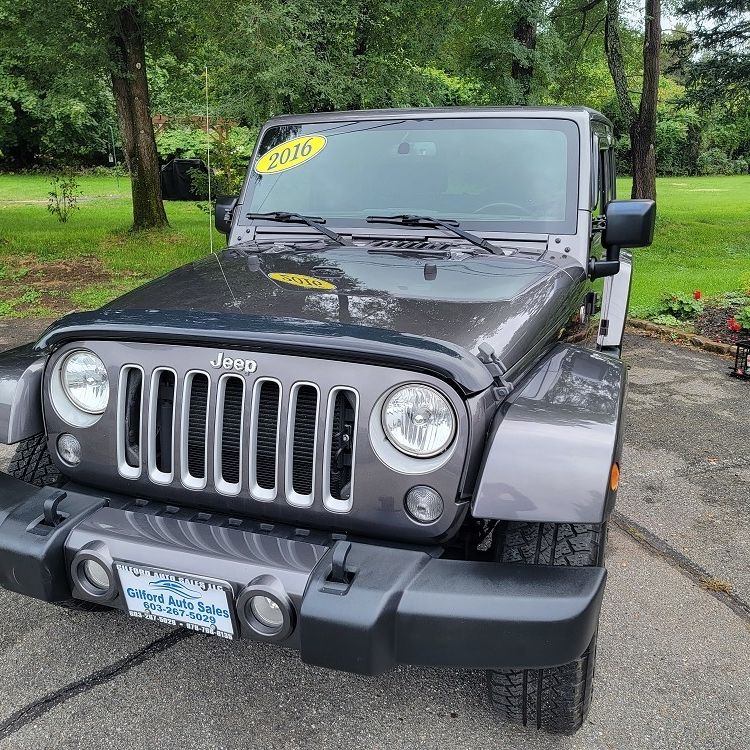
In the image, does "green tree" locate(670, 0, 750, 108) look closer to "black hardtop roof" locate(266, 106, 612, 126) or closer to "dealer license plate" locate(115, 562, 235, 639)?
"black hardtop roof" locate(266, 106, 612, 126)

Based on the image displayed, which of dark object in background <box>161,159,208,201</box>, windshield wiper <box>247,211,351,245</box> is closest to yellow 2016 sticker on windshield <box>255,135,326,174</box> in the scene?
windshield wiper <box>247,211,351,245</box>

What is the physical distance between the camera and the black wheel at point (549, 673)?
2113 mm

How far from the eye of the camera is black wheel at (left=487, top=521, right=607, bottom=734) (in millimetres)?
2113

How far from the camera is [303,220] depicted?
347 cm

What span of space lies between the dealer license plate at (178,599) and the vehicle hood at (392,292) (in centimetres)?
79

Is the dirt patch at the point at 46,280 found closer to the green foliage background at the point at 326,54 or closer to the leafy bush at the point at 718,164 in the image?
the green foliage background at the point at 326,54

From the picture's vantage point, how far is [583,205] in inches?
130

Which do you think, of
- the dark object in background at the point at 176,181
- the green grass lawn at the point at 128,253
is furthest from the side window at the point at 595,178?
the dark object in background at the point at 176,181

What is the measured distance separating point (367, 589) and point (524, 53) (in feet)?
40.7

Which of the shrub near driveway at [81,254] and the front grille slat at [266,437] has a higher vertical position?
the front grille slat at [266,437]

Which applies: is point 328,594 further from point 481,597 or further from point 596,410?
point 596,410

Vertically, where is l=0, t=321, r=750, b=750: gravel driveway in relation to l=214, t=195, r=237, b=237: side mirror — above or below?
below

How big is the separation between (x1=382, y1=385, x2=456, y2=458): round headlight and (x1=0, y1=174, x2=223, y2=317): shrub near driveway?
23.7 ft

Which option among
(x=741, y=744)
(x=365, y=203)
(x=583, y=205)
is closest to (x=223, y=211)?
(x=365, y=203)
